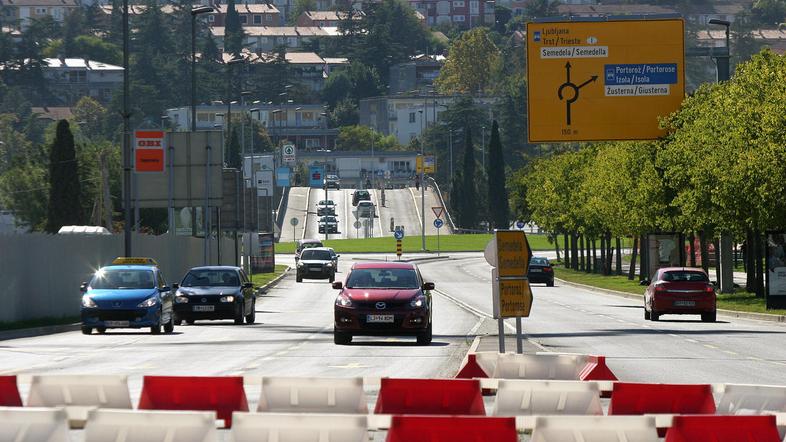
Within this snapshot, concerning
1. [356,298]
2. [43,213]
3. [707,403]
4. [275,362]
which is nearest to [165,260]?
[356,298]

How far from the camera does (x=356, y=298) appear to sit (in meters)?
29.1

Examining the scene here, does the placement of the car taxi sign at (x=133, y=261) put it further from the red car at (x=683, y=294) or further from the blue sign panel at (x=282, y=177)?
the blue sign panel at (x=282, y=177)

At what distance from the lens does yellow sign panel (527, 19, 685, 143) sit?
139ft

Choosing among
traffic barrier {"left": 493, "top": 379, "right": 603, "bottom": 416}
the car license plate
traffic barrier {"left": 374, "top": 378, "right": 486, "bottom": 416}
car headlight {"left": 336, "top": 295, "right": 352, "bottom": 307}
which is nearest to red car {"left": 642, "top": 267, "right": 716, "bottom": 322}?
the car license plate

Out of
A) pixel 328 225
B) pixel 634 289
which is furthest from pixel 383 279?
pixel 328 225

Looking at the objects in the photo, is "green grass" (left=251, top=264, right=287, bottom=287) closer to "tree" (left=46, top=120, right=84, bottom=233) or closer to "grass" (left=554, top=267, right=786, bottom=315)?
"grass" (left=554, top=267, right=786, bottom=315)

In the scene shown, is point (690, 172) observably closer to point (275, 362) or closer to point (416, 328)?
point (416, 328)

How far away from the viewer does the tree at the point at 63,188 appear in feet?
344

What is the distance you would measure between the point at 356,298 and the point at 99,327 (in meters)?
7.08

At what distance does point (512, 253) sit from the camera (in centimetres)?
2152

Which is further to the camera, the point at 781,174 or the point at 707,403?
the point at 781,174

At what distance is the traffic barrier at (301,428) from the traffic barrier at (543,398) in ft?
11.7

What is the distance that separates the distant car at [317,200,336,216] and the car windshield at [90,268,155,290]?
5052 inches

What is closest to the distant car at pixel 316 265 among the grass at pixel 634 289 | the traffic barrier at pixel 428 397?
the grass at pixel 634 289
